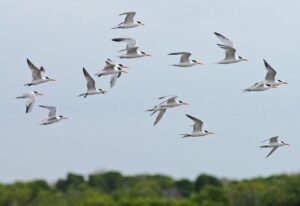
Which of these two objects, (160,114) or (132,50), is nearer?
(132,50)

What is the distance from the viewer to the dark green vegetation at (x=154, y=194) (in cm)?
7388

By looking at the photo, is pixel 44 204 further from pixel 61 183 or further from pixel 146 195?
pixel 61 183

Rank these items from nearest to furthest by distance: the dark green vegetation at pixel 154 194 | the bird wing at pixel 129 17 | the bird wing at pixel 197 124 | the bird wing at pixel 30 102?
1. the bird wing at pixel 30 102
2. the bird wing at pixel 129 17
3. the bird wing at pixel 197 124
4. the dark green vegetation at pixel 154 194

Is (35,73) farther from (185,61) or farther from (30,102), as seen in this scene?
(185,61)

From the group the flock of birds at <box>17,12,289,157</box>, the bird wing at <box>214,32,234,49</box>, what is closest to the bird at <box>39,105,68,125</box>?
the flock of birds at <box>17,12,289,157</box>

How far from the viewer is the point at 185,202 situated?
74438mm

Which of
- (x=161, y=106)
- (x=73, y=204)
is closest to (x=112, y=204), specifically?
(x=73, y=204)

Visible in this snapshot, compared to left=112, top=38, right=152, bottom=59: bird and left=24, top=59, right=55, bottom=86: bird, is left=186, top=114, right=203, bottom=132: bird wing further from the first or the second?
left=24, top=59, right=55, bottom=86: bird

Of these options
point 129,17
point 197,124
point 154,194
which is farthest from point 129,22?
point 154,194

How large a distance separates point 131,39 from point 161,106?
327 centimetres

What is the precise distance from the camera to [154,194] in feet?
265

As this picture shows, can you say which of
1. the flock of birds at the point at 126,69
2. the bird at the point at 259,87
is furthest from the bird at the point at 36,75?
the bird at the point at 259,87

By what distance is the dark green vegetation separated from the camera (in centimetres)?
7388

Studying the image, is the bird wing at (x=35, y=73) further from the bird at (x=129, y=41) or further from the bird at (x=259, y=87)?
the bird at (x=259, y=87)
